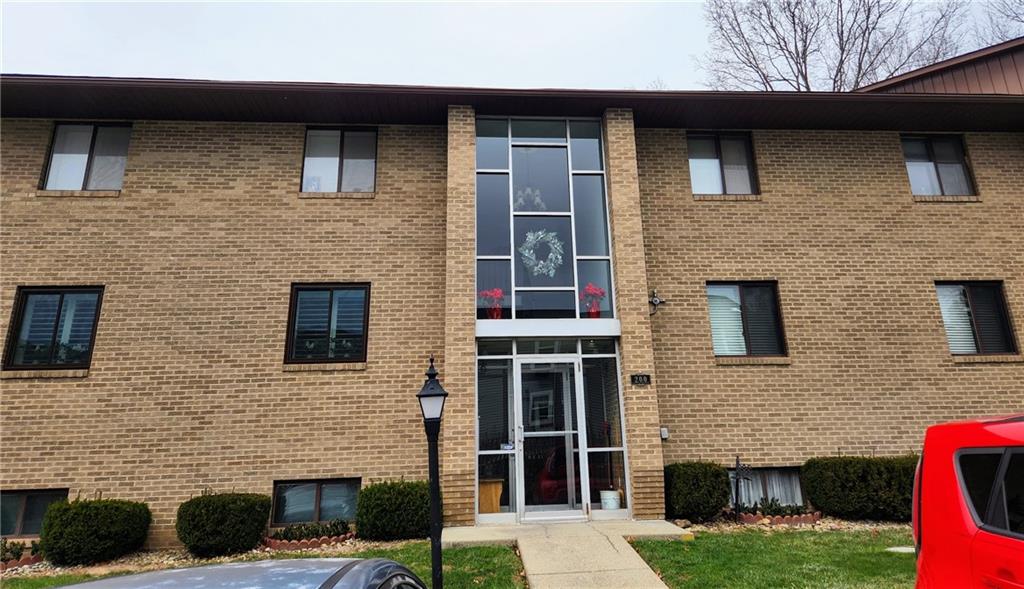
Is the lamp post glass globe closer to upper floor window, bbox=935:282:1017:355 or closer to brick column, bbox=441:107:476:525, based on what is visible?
brick column, bbox=441:107:476:525

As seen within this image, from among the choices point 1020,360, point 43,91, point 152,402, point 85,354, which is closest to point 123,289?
point 85,354

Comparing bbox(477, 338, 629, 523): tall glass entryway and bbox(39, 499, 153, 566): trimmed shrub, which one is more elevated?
bbox(477, 338, 629, 523): tall glass entryway

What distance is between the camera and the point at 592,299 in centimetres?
894

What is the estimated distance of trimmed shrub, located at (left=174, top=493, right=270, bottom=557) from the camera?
7.14 m

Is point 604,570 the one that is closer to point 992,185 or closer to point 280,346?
point 280,346

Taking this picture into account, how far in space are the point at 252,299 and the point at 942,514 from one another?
9.11 meters

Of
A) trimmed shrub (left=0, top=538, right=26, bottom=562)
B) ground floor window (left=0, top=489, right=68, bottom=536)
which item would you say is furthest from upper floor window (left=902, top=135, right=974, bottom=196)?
trimmed shrub (left=0, top=538, right=26, bottom=562)

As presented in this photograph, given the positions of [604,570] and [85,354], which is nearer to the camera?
[604,570]

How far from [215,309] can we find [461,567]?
597 centimetres

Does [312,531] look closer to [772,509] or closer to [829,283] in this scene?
[772,509]

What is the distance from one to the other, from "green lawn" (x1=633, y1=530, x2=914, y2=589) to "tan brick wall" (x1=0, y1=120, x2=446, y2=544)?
13.7 feet

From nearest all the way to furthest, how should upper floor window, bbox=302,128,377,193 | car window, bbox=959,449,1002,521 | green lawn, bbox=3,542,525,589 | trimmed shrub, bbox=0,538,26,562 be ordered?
car window, bbox=959,449,1002,521, green lawn, bbox=3,542,525,589, trimmed shrub, bbox=0,538,26,562, upper floor window, bbox=302,128,377,193

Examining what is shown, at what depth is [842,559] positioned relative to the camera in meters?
6.09

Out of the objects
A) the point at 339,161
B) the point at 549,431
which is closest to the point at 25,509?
the point at 339,161
